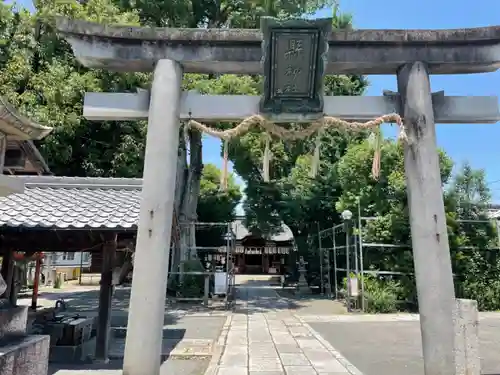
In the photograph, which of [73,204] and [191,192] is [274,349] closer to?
[73,204]

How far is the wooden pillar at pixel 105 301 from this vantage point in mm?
7246

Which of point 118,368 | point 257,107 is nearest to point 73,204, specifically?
point 118,368

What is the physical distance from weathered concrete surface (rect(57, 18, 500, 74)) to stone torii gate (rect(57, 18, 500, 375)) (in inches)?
0.5

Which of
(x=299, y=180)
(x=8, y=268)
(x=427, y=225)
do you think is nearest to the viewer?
(x=427, y=225)

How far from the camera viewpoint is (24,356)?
10.8ft

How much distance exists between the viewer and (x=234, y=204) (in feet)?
109

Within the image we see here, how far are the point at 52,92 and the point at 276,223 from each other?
17.1 m

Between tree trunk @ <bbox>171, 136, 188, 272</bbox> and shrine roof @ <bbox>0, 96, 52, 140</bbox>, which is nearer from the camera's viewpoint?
shrine roof @ <bbox>0, 96, 52, 140</bbox>

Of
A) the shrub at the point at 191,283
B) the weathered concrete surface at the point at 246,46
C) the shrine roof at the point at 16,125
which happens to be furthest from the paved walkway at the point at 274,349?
the weathered concrete surface at the point at 246,46


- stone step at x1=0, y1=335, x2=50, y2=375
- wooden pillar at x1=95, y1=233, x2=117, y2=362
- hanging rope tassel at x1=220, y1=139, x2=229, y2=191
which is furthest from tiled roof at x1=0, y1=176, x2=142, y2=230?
stone step at x1=0, y1=335, x2=50, y2=375

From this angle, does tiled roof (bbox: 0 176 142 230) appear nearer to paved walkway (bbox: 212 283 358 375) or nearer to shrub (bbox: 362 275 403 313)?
paved walkway (bbox: 212 283 358 375)

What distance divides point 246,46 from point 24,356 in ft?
12.7

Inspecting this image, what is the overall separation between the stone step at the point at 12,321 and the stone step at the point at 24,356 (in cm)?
6

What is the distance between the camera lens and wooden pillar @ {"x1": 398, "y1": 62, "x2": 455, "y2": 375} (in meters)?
4.41
